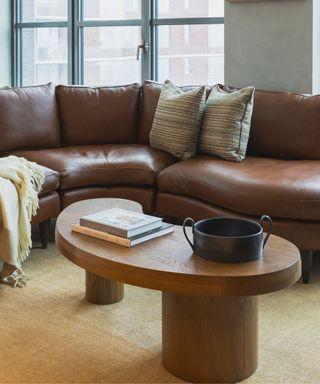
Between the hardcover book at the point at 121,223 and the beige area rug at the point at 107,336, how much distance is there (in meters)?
0.44

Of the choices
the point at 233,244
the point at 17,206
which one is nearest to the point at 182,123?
the point at 17,206

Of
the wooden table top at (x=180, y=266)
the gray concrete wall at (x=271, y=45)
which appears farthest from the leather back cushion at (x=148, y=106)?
the wooden table top at (x=180, y=266)

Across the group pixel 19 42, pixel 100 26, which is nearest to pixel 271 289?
pixel 100 26

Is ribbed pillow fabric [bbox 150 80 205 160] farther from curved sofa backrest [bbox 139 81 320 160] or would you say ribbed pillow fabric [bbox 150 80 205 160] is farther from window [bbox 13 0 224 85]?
window [bbox 13 0 224 85]

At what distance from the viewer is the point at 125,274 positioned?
1746mm

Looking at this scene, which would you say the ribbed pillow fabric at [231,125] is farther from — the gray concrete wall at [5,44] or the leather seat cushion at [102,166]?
the gray concrete wall at [5,44]

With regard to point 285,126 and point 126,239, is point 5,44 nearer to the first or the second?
point 285,126

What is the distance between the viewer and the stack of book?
196 centimetres

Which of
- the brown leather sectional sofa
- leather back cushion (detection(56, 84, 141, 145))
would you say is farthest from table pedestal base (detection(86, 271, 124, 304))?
leather back cushion (detection(56, 84, 141, 145))

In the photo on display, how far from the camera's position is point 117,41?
185 inches

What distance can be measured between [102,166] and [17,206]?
29.2 inches

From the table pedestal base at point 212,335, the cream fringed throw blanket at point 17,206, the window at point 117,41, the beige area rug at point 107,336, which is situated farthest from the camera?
the window at point 117,41

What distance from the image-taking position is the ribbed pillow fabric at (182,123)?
348 cm

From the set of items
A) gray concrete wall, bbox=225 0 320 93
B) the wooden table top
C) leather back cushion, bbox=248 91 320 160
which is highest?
gray concrete wall, bbox=225 0 320 93
